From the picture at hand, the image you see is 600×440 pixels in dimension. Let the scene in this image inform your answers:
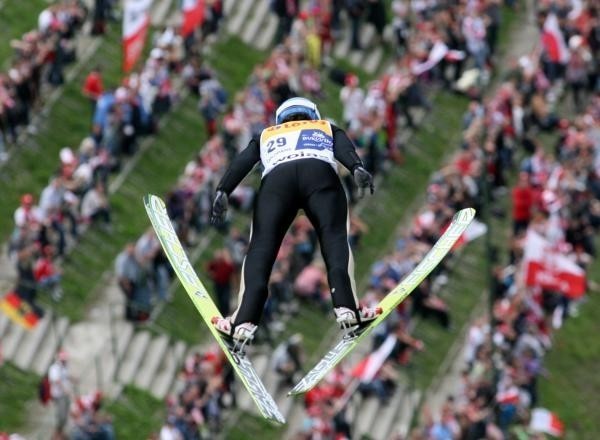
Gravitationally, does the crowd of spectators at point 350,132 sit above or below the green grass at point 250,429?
above

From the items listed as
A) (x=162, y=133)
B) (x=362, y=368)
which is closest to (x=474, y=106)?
(x=162, y=133)

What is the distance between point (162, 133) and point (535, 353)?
9.45 metres

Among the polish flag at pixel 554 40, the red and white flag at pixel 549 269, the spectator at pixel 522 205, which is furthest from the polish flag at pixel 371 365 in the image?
the polish flag at pixel 554 40

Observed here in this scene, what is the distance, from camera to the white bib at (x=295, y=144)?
23.0m

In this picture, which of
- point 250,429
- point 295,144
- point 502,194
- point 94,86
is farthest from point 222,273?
point 295,144

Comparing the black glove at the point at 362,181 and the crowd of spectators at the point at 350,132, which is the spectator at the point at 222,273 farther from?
the black glove at the point at 362,181

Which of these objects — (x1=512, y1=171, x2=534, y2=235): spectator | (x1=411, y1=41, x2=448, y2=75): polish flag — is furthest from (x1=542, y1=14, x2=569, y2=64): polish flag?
(x1=512, y1=171, x2=534, y2=235): spectator

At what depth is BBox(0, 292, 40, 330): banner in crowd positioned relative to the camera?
35.9m

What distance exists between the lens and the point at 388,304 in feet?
76.7

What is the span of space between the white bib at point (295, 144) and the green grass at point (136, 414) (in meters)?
12.8

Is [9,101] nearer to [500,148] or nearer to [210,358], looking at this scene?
[210,358]

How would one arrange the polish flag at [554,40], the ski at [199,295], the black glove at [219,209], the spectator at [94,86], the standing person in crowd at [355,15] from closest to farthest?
the black glove at [219,209]
the ski at [199,295]
the spectator at [94,86]
the polish flag at [554,40]
the standing person in crowd at [355,15]

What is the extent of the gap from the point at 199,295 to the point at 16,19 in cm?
2231

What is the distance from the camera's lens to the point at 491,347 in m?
36.4
